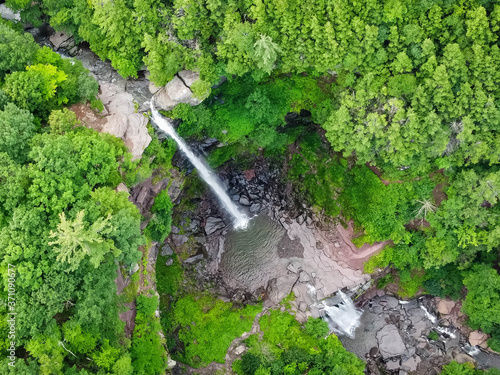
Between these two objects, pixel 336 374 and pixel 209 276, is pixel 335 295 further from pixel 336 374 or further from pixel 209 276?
pixel 209 276

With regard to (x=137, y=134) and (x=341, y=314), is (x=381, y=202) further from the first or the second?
(x=137, y=134)

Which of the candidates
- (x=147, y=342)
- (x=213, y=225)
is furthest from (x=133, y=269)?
(x=213, y=225)

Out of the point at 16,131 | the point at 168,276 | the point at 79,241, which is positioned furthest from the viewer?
the point at 168,276

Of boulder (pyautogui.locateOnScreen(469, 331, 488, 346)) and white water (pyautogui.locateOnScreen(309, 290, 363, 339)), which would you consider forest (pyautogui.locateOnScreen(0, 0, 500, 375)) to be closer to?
boulder (pyautogui.locateOnScreen(469, 331, 488, 346))

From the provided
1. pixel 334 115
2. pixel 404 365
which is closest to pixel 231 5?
pixel 334 115

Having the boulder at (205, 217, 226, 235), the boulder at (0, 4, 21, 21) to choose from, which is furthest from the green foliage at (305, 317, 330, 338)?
the boulder at (0, 4, 21, 21)

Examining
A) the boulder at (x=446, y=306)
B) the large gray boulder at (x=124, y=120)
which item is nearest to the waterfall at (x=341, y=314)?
the boulder at (x=446, y=306)
